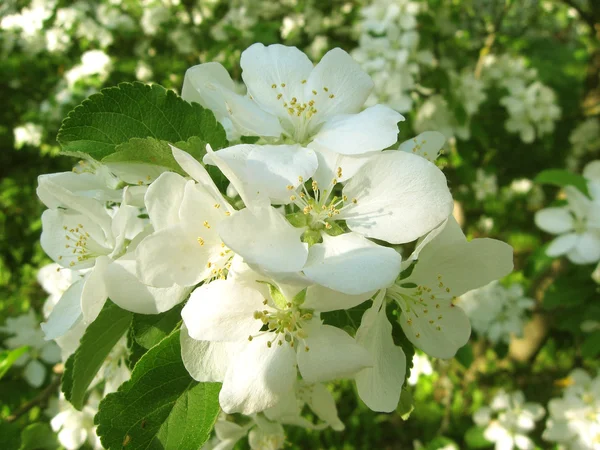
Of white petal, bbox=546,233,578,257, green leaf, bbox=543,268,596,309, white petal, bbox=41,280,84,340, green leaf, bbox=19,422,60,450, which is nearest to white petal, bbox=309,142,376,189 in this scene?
white petal, bbox=41,280,84,340

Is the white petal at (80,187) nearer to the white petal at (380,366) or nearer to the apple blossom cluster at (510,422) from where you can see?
the white petal at (380,366)

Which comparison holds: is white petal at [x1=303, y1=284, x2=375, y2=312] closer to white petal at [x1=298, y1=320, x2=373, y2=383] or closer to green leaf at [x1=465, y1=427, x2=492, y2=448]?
white petal at [x1=298, y1=320, x2=373, y2=383]

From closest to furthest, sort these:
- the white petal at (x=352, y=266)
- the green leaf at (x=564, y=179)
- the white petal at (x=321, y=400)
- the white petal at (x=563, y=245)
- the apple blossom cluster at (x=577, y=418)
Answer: the white petal at (x=352, y=266) → the white petal at (x=321, y=400) → the green leaf at (x=564, y=179) → the white petal at (x=563, y=245) → the apple blossom cluster at (x=577, y=418)

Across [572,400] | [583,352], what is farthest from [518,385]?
[583,352]

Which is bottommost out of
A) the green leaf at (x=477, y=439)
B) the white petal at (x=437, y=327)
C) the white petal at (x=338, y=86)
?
the green leaf at (x=477, y=439)

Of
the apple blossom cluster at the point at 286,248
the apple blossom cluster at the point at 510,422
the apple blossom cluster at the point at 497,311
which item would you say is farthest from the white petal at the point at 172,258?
the apple blossom cluster at the point at 510,422

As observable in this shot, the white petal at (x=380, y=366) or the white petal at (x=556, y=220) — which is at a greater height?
the white petal at (x=380, y=366)

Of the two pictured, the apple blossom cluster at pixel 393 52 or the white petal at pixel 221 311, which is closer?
the white petal at pixel 221 311
